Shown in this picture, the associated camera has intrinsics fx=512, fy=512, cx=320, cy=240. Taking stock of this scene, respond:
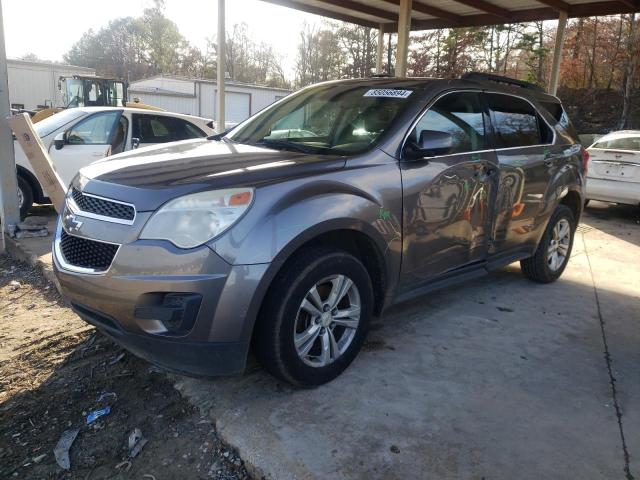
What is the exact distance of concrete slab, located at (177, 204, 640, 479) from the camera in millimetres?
2371

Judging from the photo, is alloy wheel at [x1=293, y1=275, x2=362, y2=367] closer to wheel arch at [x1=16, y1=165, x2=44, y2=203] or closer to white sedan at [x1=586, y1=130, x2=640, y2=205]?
wheel arch at [x1=16, y1=165, x2=44, y2=203]

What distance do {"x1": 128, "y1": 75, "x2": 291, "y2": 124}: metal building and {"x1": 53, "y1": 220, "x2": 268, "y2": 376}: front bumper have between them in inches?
1031

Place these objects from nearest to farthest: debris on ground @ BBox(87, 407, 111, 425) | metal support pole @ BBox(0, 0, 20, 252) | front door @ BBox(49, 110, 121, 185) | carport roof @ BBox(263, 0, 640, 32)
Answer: debris on ground @ BBox(87, 407, 111, 425)
metal support pole @ BBox(0, 0, 20, 252)
front door @ BBox(49, 110, 121, 185)
carport roof @ BBox(263, 0, 640, 32)

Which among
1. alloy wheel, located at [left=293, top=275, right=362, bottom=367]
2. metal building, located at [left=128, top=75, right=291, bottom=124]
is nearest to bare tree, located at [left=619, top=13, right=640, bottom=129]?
metal building, located at [left=128, top=75, right=291, bottom=124]

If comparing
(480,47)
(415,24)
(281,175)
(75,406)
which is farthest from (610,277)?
(480,47)

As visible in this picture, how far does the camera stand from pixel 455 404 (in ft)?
9.34

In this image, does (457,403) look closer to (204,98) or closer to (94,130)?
(94,130)

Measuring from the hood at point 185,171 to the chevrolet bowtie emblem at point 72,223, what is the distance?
168 mm

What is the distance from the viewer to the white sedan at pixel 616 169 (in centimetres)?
844

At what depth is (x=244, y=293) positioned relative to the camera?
2375mm

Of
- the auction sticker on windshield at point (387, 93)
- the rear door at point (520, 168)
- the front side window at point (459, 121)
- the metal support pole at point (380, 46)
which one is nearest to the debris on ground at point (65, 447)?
the front side window at point (459, 121)

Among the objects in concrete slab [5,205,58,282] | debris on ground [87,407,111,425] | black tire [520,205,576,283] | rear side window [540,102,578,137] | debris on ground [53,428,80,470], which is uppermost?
rear side window [540,102,578,137]

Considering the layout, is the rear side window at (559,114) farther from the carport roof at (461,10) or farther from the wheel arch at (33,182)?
the wheel arch at (33,182)

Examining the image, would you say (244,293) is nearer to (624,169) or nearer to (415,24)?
(624,169)
